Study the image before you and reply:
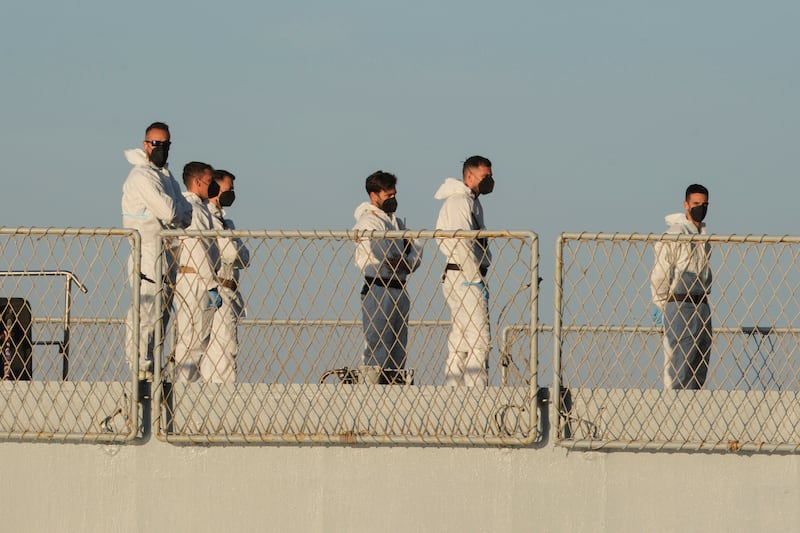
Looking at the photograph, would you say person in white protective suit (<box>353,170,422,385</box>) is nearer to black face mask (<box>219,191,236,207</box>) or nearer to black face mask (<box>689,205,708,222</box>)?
black face mask (<box>219,191,236,207</box>)

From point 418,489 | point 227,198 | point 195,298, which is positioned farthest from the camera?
point 227,198

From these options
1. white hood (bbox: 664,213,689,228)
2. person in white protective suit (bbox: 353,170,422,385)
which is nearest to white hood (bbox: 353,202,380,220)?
person in white protective suit (bbox: 353,170,422,385)

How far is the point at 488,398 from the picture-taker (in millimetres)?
9188

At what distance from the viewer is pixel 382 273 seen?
421 inches

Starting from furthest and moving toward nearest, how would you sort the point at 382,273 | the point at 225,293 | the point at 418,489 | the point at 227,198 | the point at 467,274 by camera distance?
the point at 227,198, the point at 225,293, the point at 382,273, the point at 467,274, the point at 418,489

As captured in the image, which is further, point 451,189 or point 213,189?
point 213,189

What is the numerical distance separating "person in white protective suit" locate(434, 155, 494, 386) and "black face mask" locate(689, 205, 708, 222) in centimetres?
156

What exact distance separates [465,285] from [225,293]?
7.54 feet

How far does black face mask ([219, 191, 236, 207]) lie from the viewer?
12.2 m

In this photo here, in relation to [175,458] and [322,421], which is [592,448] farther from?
[175,458]

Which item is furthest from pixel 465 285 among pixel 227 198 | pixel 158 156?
pixel 227 198

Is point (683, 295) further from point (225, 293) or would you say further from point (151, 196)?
point (151, 196)

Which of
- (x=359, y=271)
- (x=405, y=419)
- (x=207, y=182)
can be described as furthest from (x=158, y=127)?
(x=405, y=419)

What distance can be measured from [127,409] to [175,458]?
430 mm
